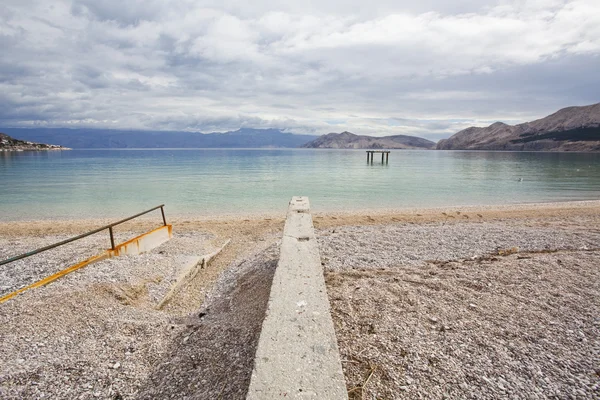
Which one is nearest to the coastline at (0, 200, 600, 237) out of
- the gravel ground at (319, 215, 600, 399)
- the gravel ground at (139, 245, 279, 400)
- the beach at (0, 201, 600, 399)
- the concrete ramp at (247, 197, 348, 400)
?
the beach at (0, 201, 600, 399)

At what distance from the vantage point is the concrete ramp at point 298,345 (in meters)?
2.89

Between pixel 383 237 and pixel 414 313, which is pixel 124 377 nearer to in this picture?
pixel 414 313

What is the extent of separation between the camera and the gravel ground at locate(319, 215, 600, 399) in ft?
11.6

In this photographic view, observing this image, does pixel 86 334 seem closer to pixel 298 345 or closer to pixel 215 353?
pixel 215 353

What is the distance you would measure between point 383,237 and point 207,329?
699 cm

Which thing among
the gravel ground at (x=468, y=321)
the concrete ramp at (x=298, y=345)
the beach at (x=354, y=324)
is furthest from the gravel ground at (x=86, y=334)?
the gravel ground at (x=468, y=321)

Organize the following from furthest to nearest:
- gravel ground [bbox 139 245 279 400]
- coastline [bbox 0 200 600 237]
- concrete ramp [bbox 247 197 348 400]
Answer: coastline [bbox 0 200 600 237] < gravel ground [bbox 139 245 279 400] < concrete ramp [bbox 247 197 348 400]

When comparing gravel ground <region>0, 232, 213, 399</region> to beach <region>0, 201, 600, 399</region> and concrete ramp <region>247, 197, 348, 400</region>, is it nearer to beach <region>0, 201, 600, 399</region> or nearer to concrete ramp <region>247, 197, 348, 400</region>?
beach <region>0, 201, 600, 399</region>

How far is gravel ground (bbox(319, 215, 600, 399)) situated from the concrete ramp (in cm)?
51

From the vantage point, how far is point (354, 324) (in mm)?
4668

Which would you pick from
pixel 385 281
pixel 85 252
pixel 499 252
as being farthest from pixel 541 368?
pixel 85 252

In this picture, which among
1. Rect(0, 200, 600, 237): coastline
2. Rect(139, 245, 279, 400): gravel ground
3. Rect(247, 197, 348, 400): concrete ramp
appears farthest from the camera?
Rect(0, 200, 600, 237): coastline

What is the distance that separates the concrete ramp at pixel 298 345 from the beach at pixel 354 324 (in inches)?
18.1

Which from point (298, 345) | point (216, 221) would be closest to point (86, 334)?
point (298, 345)
